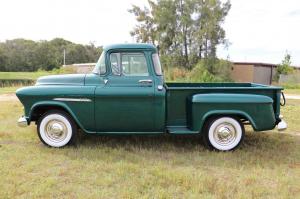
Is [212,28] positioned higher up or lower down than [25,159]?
higher up

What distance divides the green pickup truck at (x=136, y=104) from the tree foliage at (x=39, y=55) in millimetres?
66521

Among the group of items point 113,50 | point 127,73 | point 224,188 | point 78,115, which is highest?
point 113,50

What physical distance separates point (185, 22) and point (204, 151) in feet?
89.2

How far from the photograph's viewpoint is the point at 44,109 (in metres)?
6.42

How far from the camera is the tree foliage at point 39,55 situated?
240 ft

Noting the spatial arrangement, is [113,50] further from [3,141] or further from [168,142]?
[3,141]

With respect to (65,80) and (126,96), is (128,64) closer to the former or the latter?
(126,96)

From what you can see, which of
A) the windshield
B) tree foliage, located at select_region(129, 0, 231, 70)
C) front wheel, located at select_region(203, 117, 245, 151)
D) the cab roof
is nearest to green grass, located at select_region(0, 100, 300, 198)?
front wheel, located at select_region(203, 117, 245, 151)

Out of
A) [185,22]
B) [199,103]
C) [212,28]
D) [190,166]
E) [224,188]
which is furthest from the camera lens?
[185,22]

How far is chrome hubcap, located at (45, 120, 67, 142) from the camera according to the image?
6328 millimetres

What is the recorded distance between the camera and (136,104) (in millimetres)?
6102

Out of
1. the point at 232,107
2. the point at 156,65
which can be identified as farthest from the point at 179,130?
the point at 156,65

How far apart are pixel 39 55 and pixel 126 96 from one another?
75.0 m

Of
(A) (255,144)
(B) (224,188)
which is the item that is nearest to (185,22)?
(A) (255,144)
